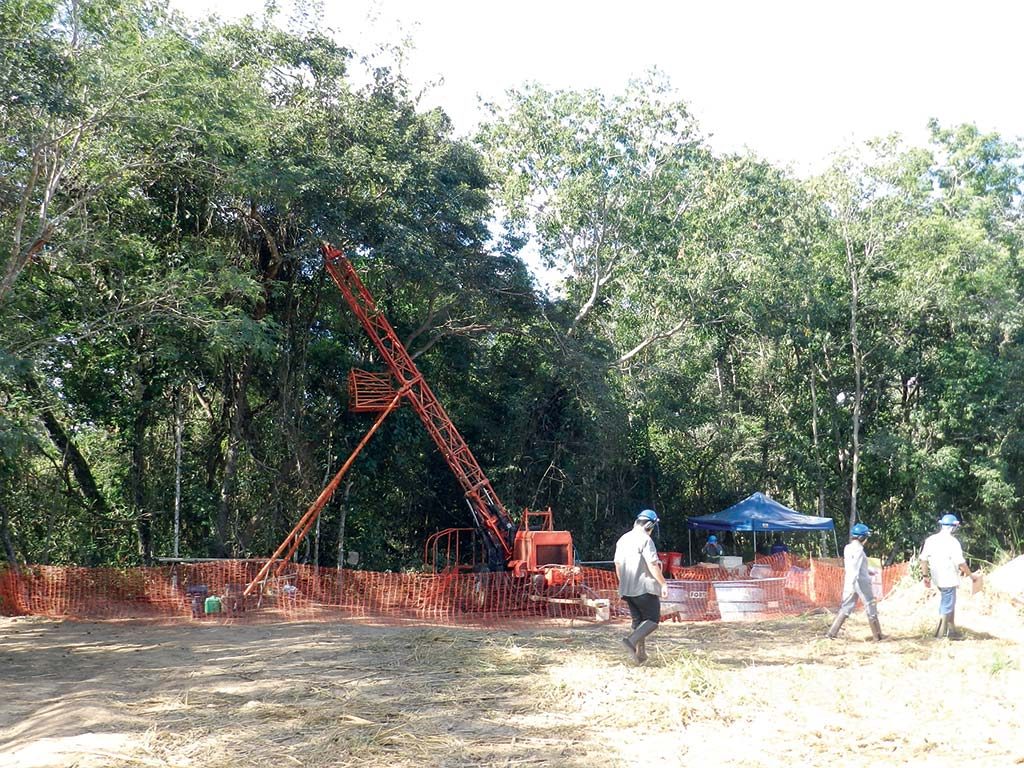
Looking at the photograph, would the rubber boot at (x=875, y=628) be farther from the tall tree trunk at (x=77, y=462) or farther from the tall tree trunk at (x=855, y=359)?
the tall tree trunk at (x=855, y=359)

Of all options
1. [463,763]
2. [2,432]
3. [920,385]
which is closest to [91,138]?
[2,432]

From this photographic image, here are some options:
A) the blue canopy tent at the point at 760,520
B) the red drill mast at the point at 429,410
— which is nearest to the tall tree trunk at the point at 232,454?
the red drill mast at the point at 429,410

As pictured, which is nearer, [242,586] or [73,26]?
[73,26]

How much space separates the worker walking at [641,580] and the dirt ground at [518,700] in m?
0.42

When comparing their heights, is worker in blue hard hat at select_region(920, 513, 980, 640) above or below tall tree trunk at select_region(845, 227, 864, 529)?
below

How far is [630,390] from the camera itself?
2483cm

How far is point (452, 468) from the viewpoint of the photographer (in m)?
18.1

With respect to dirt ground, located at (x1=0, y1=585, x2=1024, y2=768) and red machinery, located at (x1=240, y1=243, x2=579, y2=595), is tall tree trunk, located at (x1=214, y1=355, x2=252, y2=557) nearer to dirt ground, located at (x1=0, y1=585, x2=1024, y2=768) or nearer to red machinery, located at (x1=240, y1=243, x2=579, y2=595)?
red machinery, located at (x1=240, y1=243, x2=579, y2=595)

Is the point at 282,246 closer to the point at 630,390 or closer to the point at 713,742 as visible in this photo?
the point at 630,390

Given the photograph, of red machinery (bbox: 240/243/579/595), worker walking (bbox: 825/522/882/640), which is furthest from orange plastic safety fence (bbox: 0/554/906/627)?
worker walking (bbox: 825/522/882/640)

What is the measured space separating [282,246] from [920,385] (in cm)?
2067

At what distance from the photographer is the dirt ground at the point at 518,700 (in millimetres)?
6727

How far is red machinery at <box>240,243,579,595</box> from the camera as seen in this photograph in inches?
661

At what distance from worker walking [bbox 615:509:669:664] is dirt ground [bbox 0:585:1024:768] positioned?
0.42 m
